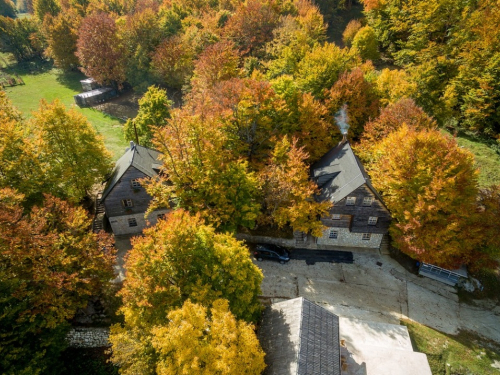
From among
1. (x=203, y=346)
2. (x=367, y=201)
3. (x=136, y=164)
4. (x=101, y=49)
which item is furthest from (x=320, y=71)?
(x=101, y=49)

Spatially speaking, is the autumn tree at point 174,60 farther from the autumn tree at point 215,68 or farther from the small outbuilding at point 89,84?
the small outbuilding at point 89,84

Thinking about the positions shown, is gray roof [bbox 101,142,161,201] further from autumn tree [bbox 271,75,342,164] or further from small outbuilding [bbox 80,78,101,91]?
small outbuilding [bbox 80,78,101,91]

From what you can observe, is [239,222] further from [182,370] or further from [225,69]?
[225,69]

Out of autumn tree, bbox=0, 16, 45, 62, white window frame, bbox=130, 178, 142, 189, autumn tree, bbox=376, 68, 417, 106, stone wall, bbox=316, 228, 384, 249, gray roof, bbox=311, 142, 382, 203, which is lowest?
stone wall, bbox=316, 228, 384, 249

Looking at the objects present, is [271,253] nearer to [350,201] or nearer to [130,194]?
[350,201]

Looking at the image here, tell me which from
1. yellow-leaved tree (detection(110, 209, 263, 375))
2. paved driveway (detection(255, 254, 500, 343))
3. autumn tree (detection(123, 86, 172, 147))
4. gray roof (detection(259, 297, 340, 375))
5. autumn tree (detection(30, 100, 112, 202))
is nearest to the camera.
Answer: yellow-leaved tree (detection(110, 209, 263, 375))

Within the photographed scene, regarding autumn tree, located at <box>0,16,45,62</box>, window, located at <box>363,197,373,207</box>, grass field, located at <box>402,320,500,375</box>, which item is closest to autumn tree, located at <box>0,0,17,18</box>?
autumn tree, located at <box>0,16,45,62</box>

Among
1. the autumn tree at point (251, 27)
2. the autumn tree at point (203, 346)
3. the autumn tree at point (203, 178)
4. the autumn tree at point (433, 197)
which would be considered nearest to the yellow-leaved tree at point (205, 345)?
the autumn tree at point (203, 346)
